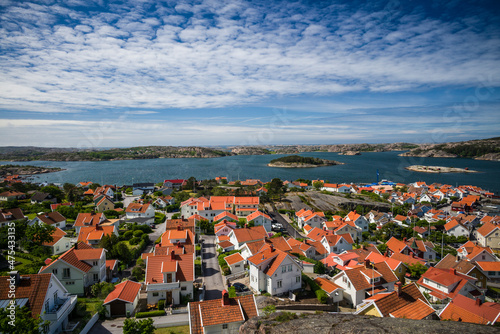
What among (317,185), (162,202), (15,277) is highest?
(15,277)

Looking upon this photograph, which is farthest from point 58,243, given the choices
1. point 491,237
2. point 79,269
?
point 491,237

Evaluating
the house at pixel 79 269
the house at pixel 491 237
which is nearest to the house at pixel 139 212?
the house at pixel 79 269

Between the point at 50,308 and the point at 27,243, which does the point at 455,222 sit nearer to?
the point at 50,308

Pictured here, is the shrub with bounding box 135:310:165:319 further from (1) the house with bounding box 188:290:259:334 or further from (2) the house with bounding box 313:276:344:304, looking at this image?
(2) the house with bounding box 313:276:344:304

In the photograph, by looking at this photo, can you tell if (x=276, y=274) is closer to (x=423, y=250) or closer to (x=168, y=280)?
(x=168, y=280)

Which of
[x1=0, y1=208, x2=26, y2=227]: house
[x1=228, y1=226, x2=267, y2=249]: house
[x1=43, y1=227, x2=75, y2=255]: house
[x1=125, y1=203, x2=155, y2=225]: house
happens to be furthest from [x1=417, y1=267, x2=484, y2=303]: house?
[x1=0, y1=208, x2=26, y2=227]: house

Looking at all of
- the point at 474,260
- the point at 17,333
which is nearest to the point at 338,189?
the point at 474,260
